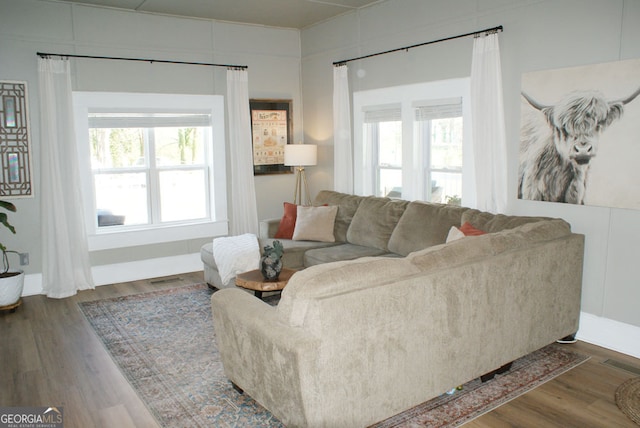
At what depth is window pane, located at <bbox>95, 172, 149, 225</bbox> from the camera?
5938 mm

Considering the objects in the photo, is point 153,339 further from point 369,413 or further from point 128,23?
point 128,23

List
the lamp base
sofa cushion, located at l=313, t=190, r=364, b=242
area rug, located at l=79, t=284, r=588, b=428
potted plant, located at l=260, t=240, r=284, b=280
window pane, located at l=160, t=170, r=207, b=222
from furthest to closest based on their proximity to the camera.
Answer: the lamp base, window pane, located at l=160, t=170, r=207, b=222, sofa cushion, located at l=313, t=190, r=364, b=242, potted plant, located at l=260, t=240, r=284, b=280, area rug, located at l=79, t=284, r=588, b=428

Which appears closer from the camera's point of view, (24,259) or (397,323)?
(397,323)

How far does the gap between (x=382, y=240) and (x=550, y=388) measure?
218cm

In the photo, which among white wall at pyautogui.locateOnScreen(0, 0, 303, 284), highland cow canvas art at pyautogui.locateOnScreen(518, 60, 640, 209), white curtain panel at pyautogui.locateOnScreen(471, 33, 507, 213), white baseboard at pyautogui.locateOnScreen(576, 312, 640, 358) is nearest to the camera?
highland cow canvas art at pyautogui.locateOnScreen(518, 60, 640, 209)

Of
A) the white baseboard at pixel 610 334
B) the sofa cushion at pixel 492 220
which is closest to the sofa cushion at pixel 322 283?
the sofa cushion at pixel 492 220

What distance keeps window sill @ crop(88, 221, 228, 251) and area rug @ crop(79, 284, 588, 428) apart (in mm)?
966

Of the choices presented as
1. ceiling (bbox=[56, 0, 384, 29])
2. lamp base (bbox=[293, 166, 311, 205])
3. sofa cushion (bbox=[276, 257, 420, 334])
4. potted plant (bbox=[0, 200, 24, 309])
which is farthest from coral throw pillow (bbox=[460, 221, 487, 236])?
potted plant (bbox=[0, 200, 24, 309])

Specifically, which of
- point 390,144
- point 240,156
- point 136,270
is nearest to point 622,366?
point 390,144

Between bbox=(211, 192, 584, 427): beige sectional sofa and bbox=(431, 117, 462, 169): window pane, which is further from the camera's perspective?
bbox=(431, 117, 462, 169): window pane

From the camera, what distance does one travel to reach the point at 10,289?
4871mm

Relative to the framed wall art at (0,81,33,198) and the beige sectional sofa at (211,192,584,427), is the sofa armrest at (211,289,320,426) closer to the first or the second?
the beige sectional sofa at (211,192,584,427)

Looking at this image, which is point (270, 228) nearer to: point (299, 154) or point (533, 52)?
point (299, 154)

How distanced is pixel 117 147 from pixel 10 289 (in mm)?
1872
